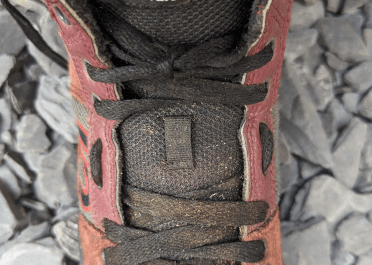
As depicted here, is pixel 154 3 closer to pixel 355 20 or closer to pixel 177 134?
pixel 177 134

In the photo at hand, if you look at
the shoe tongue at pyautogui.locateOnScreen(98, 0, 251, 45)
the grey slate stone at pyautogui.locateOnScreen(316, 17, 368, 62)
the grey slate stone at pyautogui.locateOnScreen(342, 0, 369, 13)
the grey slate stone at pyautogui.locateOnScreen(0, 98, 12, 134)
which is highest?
the shoe tongue at pyautogui.locateOnScreen(98, 0, 251, 45)

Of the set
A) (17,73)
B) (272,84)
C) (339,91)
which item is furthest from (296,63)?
(17,73)

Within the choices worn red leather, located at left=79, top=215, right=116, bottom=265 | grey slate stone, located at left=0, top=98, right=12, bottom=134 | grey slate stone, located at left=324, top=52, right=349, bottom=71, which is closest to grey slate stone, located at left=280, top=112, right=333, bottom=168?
grey slate stone, located at left=324, top=52, right=349, bottom=71

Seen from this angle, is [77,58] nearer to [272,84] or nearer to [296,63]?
[272,84]

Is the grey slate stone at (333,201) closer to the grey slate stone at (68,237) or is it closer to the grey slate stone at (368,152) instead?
the grey slate stone at (368,152)

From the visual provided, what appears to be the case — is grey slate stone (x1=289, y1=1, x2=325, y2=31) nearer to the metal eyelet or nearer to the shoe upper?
the shoe upper

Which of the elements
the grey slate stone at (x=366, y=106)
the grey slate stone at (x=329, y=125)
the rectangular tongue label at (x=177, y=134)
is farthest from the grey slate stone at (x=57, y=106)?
the grey slate stone at (x=366, y=106)

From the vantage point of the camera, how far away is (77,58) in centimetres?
56

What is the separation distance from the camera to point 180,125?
0.57 meters

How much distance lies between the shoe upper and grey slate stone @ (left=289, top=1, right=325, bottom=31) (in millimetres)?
348

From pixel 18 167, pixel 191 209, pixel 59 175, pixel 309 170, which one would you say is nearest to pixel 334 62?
pixel 309 170

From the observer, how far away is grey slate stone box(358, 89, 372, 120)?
90 centimetres

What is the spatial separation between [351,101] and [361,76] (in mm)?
74

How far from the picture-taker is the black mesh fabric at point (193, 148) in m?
0.58
